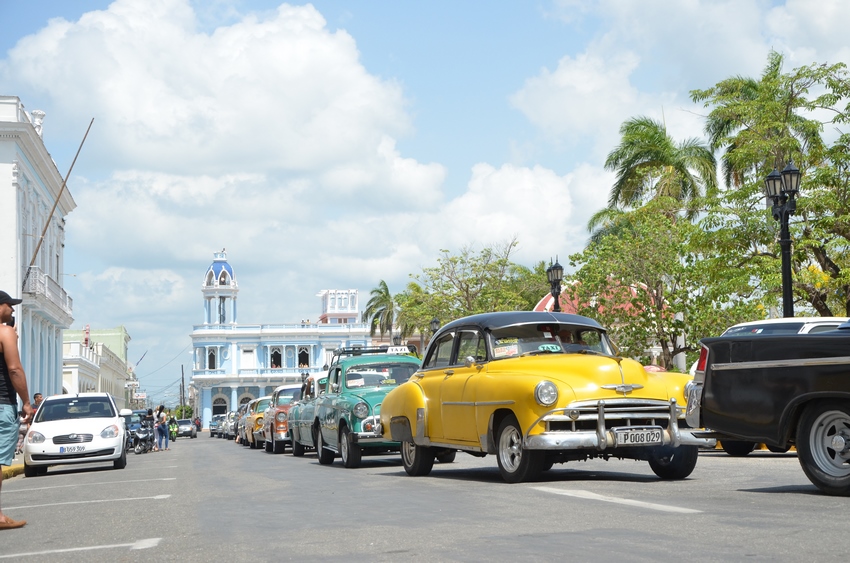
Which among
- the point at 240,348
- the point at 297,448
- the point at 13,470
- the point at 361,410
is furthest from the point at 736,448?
the point at 240,348

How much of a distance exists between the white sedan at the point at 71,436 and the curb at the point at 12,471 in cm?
38

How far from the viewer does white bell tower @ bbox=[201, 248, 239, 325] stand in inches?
4422

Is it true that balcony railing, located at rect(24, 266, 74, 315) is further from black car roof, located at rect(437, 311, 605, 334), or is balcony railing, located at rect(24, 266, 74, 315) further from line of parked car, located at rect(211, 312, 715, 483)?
black car roof, located at rect(437, 311, 605, 334)

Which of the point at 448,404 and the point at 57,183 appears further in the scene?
the point at 57,183

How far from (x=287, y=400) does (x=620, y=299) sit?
12763mm

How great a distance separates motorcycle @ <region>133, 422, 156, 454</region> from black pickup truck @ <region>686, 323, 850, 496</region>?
30256mm

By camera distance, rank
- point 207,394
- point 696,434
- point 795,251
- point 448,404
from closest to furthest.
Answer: point 696,434
point 448,404
point 795,251
point 207,394

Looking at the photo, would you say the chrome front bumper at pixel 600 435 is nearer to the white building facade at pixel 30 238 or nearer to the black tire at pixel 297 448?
the black tire at pixel 297 448

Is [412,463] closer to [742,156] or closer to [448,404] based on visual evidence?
[448,404]

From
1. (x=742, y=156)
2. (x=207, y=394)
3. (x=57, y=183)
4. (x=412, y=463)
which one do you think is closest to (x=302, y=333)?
(x=207, y=394)

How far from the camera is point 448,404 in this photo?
41.5 feet

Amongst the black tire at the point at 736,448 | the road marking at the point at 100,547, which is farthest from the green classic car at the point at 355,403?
the road marking at the point at 100,547

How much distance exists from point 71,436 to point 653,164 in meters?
29.7

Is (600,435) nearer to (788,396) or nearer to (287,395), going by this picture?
(788,396)
